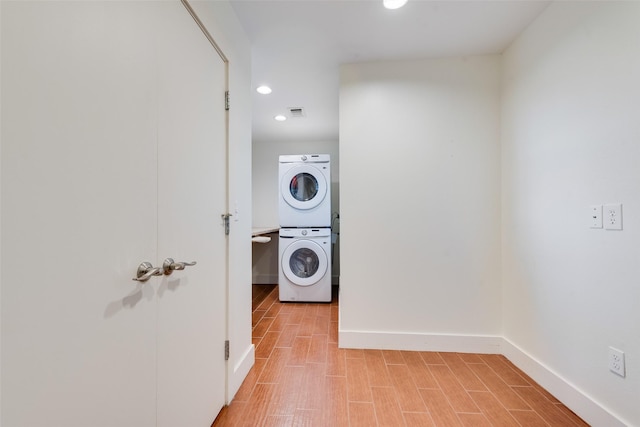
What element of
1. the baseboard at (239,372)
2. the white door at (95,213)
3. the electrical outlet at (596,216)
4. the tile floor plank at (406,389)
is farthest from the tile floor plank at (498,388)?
→ the white door at (95,213)

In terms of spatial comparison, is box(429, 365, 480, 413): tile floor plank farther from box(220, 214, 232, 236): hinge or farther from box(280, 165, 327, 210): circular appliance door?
box(280, 165, 327, 210): circular appliance door

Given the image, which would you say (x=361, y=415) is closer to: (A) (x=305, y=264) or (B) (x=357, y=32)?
(A) (x=305, y=264)

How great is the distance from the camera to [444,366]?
6.29 ft

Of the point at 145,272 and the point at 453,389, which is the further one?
the point at 453,389

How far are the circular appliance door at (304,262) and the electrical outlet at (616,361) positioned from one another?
7.98 feet

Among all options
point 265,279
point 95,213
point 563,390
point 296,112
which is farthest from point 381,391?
point 265,279

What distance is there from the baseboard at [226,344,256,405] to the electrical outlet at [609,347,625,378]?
1.93m

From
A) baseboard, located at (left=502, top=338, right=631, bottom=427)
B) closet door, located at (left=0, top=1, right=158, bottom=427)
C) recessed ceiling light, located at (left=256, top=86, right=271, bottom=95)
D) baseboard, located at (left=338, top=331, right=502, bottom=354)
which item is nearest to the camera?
closet door, located at (left=0, top=1, right=158, bottom=427)

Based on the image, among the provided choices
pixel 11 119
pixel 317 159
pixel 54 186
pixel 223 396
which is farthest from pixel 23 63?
pixel 317 159

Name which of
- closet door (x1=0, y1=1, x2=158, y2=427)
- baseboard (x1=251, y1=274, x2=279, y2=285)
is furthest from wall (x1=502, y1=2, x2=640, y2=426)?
baseboard (x1=251, y1=274, x2=279, y2=285)

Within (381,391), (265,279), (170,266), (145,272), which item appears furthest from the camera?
(265,279)

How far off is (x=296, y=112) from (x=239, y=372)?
2.72 meters

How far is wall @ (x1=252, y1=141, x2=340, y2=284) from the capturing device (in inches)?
171

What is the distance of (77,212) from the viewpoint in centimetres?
65
